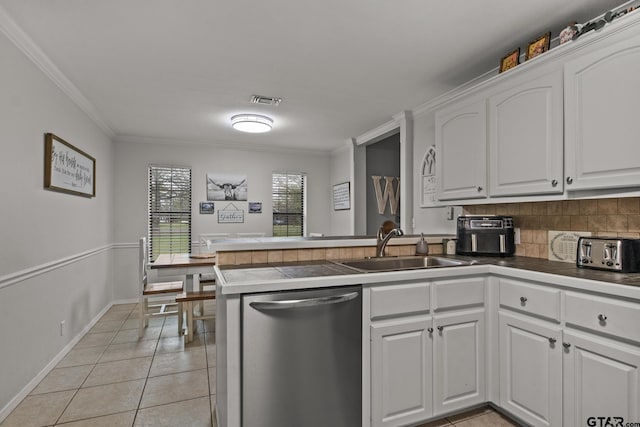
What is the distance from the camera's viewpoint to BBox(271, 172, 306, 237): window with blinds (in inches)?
225

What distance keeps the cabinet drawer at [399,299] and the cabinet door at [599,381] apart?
2.26ft

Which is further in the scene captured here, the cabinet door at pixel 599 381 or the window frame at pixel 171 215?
the window frame at pixel 171 215

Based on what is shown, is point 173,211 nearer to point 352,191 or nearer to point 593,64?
point 352,191

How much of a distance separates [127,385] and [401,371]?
79.2 inches

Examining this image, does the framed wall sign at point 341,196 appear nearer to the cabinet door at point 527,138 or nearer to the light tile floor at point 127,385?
the light tile floor at point 127,385

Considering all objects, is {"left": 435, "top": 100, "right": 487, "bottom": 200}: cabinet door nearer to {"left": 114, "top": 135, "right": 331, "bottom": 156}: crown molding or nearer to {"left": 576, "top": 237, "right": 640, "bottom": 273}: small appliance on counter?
{"left": 576, "top": 237, "right": 640, "bottom": 273}: small appliance on counter

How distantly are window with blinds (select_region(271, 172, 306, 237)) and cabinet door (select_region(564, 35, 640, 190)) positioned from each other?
440 centimetres

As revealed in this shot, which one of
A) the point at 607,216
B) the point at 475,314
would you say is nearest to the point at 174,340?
the point at 475,314

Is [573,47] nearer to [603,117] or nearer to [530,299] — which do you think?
[603,117]

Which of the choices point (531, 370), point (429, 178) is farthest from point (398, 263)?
point (429, 178)

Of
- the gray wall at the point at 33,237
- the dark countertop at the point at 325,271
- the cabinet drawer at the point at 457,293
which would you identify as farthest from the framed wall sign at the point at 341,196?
the gray wall at the point at 33,237

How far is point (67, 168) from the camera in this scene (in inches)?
116

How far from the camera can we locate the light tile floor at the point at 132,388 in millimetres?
1971

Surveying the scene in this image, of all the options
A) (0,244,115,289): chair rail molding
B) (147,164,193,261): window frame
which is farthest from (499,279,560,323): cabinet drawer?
(147,164,193,261): window frame
